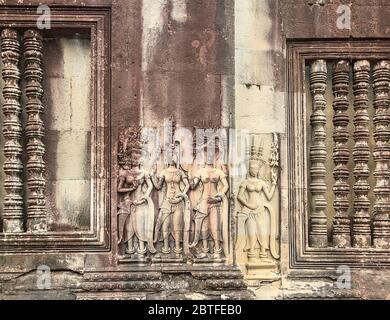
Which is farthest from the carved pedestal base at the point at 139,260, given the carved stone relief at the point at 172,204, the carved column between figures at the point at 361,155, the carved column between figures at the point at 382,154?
the carved column between figures at the point at 382,154

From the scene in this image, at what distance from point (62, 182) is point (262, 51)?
2.91 metres

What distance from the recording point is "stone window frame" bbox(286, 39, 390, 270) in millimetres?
7430

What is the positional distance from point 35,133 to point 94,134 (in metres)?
0.70

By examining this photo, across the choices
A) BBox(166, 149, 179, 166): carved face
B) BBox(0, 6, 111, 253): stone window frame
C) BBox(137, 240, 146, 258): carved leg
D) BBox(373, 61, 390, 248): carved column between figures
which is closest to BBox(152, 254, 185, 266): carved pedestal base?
BBox(137, 240, 146, 258): carved leg

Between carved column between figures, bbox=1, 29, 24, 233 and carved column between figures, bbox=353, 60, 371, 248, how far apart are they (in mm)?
4049

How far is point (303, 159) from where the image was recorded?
758cm

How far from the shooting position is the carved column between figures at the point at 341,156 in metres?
7.50

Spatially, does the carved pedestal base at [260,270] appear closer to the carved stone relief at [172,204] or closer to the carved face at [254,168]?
the carved stone relief at [172,204]

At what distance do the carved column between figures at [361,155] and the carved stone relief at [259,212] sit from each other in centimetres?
99

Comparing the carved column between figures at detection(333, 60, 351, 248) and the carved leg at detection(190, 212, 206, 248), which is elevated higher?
the carved column between figures at detection(333, 60, 351, 248)

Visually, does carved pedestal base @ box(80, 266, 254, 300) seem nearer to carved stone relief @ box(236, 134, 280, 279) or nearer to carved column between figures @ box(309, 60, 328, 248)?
carved stone relief @ box(236, 134, 280, 279)

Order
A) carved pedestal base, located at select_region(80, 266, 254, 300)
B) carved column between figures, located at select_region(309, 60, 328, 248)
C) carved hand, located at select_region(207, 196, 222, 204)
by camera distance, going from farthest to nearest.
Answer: carved column between figures, located at select_region(309, 60, 328, 248), carved hand, located at select_region(207, 196, 222, 204), carved pedestal base, located at select_region(80, 266, 254, 300)
